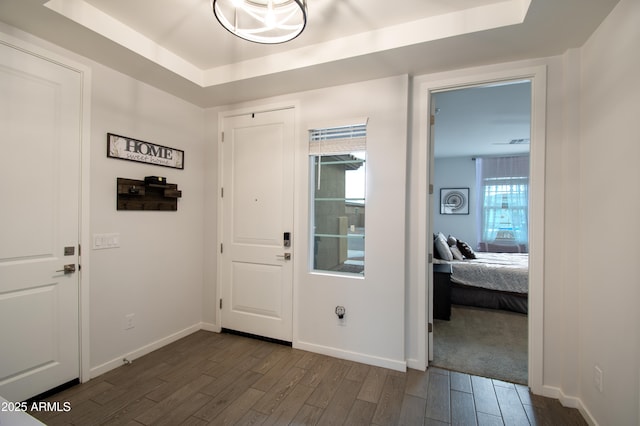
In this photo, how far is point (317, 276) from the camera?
2.75 m

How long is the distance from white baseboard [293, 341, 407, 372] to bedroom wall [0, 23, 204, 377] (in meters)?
1.37

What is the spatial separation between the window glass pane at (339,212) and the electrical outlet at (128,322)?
170cm

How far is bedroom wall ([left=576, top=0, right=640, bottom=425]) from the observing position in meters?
1.46

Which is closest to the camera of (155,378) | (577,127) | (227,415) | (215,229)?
(227,415)

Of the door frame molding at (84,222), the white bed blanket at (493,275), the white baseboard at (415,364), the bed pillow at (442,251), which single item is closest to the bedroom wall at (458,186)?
the white bed blanket at (493,275)

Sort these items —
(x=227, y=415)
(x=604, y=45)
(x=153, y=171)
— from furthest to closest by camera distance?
(x=153, y=171)
(x=227, y=415)
(x=604, y=45)

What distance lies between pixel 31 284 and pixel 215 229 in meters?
1.53

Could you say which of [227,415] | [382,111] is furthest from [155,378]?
[382,111]

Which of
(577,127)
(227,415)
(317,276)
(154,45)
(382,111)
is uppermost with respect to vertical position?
(154,45)

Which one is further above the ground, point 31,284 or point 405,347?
point 31,284

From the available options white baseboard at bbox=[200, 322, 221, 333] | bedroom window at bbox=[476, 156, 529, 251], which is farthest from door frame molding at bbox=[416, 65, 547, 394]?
bedroom window at bbox=[476, 156, 529, 251]

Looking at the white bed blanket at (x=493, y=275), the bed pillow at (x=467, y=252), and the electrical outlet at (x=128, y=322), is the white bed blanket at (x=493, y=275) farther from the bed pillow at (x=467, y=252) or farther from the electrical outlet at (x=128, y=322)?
the electrical outlet at (x=128, y=322)

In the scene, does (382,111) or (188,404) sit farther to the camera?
(382,111)

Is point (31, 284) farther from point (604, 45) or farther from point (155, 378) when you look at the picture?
point (604, 45)
